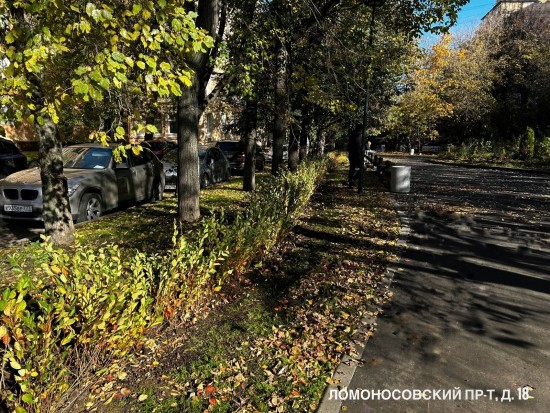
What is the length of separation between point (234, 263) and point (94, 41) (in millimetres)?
2699

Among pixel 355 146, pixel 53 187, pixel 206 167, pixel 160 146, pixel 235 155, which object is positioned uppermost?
pixel 160 146

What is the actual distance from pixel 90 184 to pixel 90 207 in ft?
1.56

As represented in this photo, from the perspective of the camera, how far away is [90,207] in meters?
8.33

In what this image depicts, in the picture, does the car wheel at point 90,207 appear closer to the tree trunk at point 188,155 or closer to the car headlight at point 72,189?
the car headlight at point 72,189

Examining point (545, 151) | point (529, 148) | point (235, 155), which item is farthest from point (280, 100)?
point (529, 148)

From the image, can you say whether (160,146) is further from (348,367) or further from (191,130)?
(348,367)

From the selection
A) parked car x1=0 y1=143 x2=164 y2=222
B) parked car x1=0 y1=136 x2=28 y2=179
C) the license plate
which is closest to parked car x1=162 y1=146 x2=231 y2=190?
parked car x1=0 y1=143 x2=164 y2=222

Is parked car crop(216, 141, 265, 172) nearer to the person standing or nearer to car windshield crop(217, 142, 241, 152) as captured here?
car windshield crop(217, 142, 241, 152)

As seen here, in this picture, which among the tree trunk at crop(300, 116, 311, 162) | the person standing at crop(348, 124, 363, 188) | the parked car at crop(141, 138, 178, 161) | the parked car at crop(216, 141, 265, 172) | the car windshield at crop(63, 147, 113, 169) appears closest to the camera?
the car windshield at crop(63, 147, 113, 169)

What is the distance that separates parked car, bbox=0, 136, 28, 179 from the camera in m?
12.5

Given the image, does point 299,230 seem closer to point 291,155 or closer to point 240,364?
point 240,364

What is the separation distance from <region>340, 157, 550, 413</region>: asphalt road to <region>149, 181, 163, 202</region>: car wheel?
6685 millimetres

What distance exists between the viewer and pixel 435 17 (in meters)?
9.38

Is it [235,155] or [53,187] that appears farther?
[235,155]
